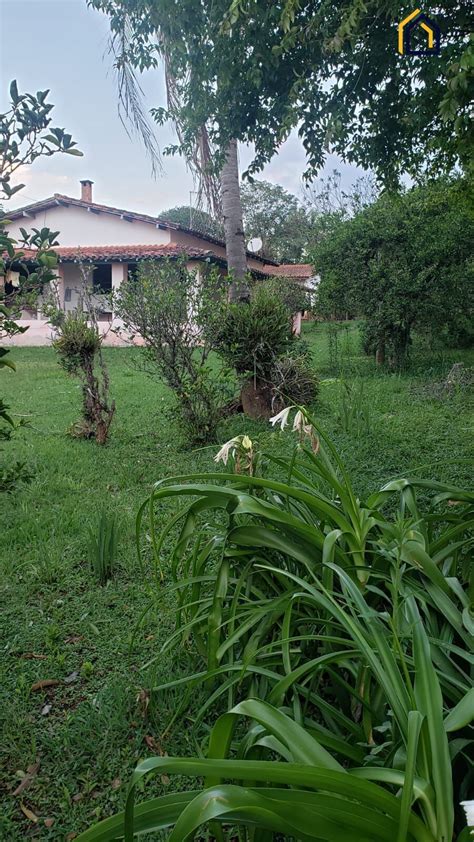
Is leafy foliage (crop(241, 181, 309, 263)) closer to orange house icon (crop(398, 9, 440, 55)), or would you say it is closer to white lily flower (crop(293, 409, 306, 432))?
orange house icon (crop(398, 9, 440, 55))

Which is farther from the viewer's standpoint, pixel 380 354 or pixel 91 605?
pixel 380 354

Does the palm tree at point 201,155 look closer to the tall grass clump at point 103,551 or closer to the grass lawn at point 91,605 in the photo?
the grass lawn at point 91,605

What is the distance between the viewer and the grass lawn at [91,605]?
156cm

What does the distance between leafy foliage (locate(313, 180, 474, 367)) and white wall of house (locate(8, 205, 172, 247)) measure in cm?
1017

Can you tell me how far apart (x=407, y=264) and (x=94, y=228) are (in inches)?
518

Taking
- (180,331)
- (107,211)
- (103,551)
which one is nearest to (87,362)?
(180,331)

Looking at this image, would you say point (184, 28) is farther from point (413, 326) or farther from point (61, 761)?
point (413, 326)

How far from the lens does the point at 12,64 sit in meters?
3.74

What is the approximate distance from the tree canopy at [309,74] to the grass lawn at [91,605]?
2284mm

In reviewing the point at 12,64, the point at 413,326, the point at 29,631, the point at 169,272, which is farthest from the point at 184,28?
the point at 413,326

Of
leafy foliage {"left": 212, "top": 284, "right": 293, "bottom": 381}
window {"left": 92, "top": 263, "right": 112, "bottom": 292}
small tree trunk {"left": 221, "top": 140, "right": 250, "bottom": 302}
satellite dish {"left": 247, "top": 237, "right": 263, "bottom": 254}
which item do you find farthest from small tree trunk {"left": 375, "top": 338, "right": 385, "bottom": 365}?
window {"left": 92, "top": 263, "right": 112, "bottom": 292}

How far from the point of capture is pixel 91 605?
245cm

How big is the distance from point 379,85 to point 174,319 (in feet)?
8.32

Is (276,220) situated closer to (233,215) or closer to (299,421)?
(233,215)
